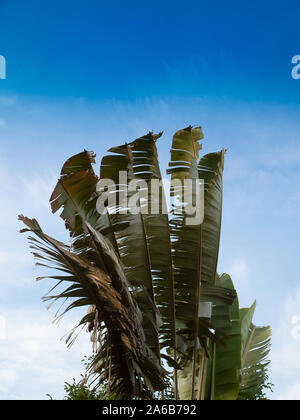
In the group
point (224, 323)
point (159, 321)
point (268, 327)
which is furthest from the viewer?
point (268, 327)

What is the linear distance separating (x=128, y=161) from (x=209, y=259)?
2.07 m

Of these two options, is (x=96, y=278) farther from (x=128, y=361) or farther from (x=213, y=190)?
(x=213, y=190)

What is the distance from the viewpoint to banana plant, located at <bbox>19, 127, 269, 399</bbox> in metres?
5.61

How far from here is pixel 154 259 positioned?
688 cm

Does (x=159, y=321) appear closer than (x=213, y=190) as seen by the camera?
Yes

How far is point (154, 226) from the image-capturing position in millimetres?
6879

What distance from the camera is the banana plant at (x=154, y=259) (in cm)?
561

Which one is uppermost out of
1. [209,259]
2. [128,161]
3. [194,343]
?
[128,161]

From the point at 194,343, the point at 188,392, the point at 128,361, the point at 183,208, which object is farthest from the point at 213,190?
the point at 188,392

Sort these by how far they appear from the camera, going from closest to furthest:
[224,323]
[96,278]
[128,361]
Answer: [96,278], [128,361], [224,323]

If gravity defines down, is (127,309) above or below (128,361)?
above

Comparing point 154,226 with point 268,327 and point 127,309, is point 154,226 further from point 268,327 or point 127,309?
point 268,327

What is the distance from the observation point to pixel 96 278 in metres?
4.74

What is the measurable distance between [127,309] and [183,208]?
247 centimetres
